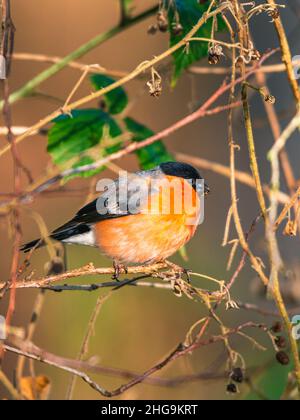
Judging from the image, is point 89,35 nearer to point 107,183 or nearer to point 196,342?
point 107,183

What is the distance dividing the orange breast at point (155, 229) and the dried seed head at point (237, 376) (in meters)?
1.02

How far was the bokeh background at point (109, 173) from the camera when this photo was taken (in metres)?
4.53

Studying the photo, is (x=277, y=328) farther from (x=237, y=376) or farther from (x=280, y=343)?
(x=237, y=376)

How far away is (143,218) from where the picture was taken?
3.14 m

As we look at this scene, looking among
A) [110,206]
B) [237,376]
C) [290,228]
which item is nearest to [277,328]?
[237,376]

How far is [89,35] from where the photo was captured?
535cm

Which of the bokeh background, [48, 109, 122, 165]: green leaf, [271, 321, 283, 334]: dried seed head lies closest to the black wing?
[48, 109, 122, 165]: green leaf

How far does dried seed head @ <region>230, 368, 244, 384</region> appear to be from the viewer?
2049mm

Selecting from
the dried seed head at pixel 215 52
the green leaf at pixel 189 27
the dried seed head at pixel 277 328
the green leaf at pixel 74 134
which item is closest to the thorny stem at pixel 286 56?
the dried seed head at pixel 215 52

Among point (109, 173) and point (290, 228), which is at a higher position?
point (109, 173)

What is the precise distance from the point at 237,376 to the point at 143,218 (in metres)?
1.24

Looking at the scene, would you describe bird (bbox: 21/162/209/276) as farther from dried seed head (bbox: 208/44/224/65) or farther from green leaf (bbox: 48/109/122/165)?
dried seed head (bbox: 208/44/224/65)

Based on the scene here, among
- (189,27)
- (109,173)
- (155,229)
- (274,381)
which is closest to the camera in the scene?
(189,27)

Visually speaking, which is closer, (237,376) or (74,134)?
(237,376)
